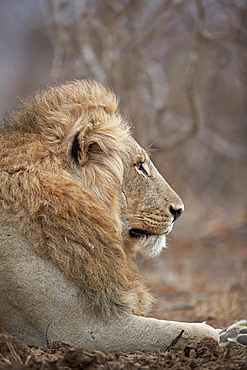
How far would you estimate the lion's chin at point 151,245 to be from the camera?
375 centimetres

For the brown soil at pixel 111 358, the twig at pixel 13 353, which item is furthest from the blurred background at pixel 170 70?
the twig at pixel 13 353

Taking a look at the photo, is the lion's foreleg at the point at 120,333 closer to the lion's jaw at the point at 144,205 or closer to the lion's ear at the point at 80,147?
the lion's jaw at the point at 144,205

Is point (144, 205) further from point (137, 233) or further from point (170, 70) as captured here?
point (170, 70)

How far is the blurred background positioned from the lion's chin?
5.95 ft

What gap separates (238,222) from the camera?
10.7 m

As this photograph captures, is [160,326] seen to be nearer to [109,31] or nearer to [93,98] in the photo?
[93,98]

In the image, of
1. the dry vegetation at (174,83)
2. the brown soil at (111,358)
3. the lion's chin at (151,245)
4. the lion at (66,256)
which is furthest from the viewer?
the dry vegetation at (174,83)

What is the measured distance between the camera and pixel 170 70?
401 inches

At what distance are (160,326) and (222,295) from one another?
3215 mm

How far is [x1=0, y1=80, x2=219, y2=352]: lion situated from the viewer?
2971mm

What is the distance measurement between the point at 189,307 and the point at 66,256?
2976mm

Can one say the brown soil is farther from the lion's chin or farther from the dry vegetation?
the dry vegetation

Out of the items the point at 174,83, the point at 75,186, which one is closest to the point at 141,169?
the point at 75,186


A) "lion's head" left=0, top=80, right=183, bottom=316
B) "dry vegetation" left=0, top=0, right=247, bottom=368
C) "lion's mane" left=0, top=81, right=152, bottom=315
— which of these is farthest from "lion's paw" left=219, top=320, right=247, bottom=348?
"dry vegetation" left=0, top=0, right=247, bottom=368
